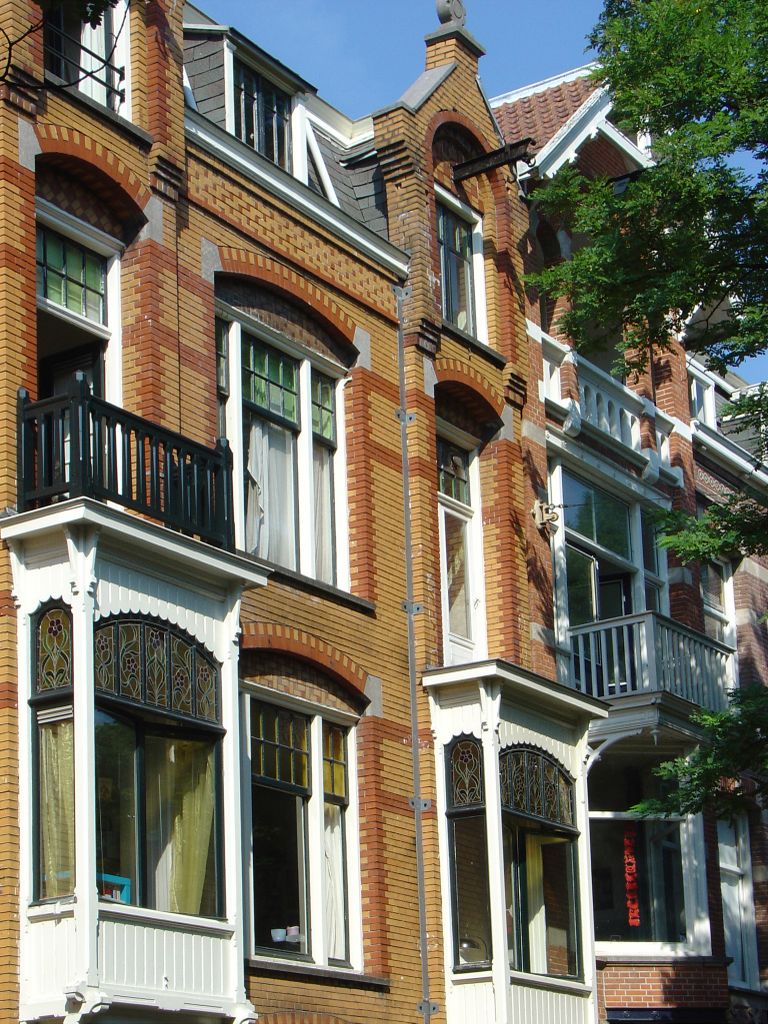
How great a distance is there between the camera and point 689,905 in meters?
23.7

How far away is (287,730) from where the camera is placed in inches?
695

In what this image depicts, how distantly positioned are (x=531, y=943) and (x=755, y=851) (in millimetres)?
9063

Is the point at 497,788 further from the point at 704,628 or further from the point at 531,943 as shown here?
the point at 704,628

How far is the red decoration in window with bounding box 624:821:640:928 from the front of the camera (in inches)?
910

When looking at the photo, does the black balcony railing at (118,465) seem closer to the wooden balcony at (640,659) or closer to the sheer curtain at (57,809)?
the sheer curtain at (57,809)

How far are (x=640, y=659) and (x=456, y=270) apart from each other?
217 inches

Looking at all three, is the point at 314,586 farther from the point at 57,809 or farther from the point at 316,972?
the point at 57,809

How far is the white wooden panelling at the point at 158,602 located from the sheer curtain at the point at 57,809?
1.01 metres

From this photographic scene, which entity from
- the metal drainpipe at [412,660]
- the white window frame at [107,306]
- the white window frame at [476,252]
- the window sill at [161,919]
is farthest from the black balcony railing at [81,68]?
the window sill at [161,919]

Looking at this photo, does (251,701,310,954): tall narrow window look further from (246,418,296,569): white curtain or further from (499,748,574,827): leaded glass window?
(499,748,574,827): leaded glass window

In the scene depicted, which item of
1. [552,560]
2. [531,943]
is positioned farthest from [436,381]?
[531,943]

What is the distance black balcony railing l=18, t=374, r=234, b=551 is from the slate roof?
12212 mm

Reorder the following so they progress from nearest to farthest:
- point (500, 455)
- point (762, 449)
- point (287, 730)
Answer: point (287, 730) → point (762, 449) → point (500, 455)

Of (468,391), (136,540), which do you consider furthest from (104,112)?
(468,391)
